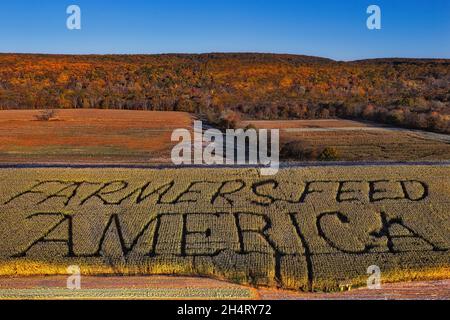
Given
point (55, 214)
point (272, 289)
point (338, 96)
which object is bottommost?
point (272, 289)

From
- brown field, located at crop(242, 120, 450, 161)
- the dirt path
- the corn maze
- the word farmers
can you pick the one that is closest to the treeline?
brown field, located at crop(242, 120, 450, 161)

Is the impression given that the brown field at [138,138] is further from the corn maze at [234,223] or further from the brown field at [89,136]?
the corn maze at [234,223]

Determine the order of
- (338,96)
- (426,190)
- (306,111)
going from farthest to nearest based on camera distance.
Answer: (338,96) < (306,111) < (426,190)

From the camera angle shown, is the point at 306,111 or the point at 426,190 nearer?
the point at 426,190

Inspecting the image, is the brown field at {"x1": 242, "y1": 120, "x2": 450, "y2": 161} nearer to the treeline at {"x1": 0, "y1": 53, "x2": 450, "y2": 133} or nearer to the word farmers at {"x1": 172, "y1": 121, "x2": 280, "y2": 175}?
the word farmers at {"x1": 172, "y1": 121, "x2": 280, "y2": 175}

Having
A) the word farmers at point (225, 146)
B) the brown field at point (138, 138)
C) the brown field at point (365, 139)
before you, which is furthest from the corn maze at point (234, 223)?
the brown field at point (365, 139)

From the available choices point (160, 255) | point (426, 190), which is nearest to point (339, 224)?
point (426, 190)

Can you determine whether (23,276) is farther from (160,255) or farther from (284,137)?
(284,137)
